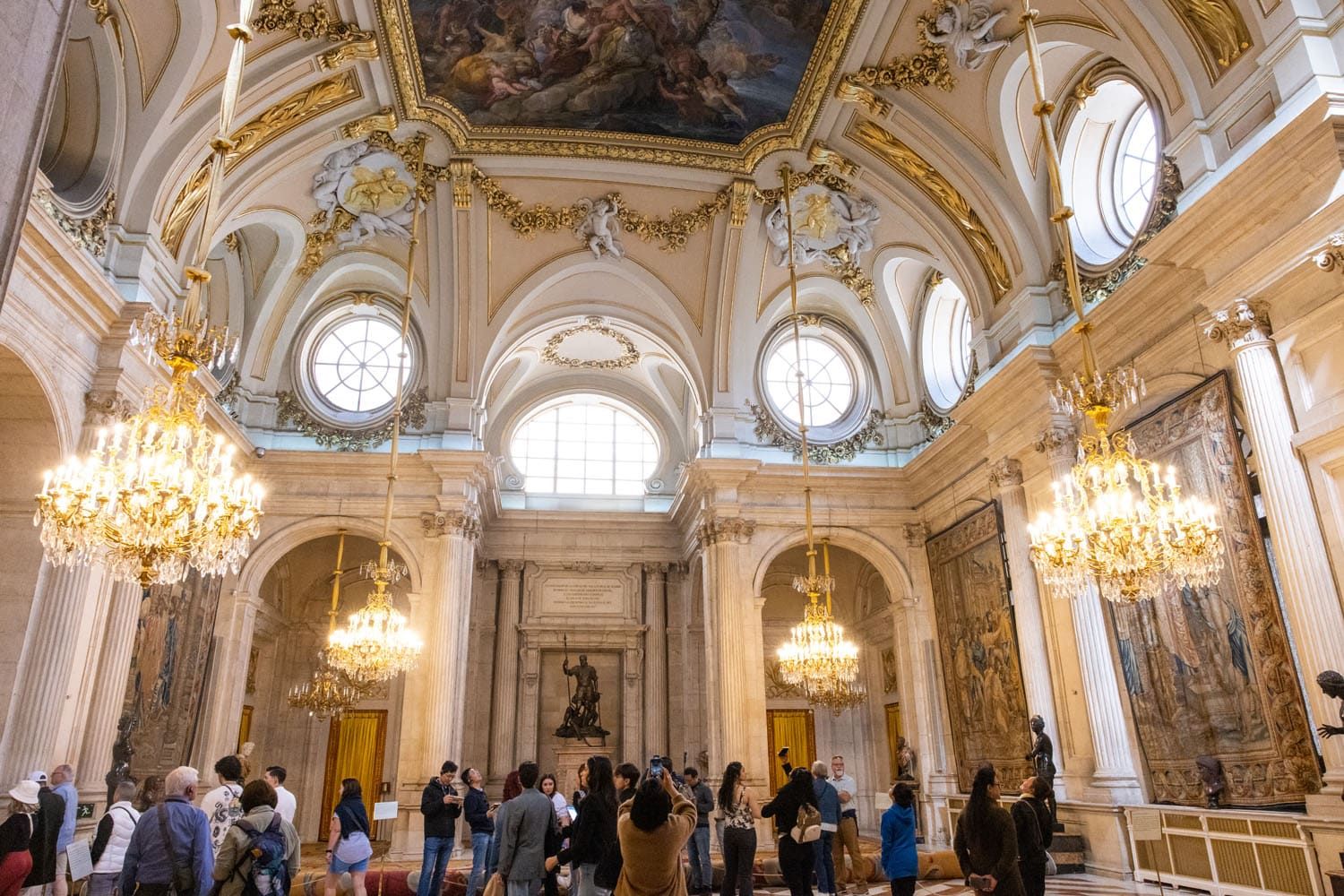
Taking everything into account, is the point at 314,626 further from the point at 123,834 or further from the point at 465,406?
the point at 123,834

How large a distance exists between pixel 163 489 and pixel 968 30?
30.5 feet

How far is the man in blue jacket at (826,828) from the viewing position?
8.04 meters

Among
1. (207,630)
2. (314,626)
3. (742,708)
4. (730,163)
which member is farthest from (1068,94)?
(314,626)

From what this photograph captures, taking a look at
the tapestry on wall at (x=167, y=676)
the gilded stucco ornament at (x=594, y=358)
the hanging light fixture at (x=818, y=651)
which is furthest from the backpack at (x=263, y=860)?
the gilded stucco ornament at (x=594, y=358)

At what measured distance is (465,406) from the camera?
14.5 m

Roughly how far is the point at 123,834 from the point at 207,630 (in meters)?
7.79

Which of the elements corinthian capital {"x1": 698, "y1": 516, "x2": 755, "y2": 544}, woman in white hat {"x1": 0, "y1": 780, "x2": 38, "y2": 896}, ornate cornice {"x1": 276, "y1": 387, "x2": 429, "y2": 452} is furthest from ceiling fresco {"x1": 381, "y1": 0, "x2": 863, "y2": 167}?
woman in white hat {"x1": 0, "y1": 780, "x2": 38, "y2": 896}

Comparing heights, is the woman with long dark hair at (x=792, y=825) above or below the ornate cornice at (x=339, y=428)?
below

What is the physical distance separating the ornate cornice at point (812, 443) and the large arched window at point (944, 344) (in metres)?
1.37

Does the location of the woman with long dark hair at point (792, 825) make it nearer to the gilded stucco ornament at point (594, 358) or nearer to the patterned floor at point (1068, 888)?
the patterned floor at point (1068, 888)

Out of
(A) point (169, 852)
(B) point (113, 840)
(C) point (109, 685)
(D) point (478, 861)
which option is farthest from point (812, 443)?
(A) point (169, 852)

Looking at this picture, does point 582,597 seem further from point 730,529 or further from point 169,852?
point 169,852

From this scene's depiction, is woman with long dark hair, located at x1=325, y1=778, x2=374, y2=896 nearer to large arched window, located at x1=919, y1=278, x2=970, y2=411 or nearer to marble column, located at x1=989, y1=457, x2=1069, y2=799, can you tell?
marble column, located at x1=989, y1=457, x2=1069, y2=799

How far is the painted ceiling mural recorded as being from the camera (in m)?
10.4
